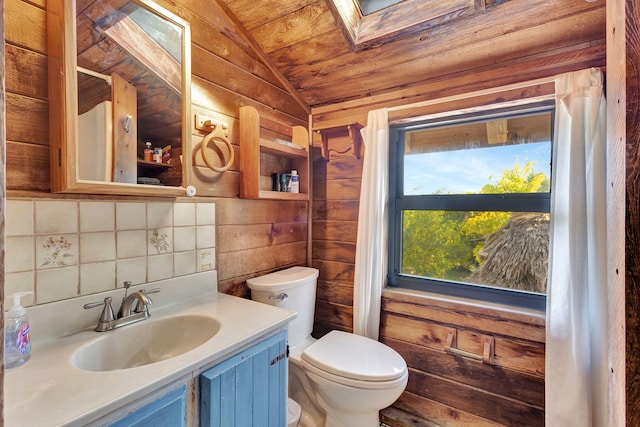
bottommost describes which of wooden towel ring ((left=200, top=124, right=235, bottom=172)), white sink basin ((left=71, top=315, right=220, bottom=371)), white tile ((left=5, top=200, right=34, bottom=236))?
white sink basin ((left=71, top=315, right=220, bottom=371))

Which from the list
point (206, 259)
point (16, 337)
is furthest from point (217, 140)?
point (16, 337)

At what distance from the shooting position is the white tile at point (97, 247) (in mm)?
978

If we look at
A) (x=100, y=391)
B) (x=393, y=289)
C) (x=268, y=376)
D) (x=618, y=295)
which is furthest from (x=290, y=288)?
(x=618, y=295)

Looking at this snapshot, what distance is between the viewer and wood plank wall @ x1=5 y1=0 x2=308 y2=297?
0.87 meters

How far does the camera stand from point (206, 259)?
53.1 inches

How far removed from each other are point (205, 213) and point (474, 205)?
4.56 ft

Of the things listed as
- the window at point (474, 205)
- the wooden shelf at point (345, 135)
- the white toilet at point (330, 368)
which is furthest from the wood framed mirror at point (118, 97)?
the window at point (474, 205)

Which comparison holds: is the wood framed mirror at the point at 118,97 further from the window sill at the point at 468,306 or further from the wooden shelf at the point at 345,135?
the window sill at the point at 468,306

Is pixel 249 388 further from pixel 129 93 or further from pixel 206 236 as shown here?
pixel 129 93

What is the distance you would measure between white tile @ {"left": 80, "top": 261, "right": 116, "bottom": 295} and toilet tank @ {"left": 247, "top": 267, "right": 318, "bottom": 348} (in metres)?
0.59

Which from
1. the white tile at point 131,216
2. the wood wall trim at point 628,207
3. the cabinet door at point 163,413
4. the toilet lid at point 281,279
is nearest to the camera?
the wood wall trim at point 628,207

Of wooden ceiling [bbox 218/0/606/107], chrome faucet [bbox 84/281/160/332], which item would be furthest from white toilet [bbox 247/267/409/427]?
wooden ceiling [bbox 218/0/606/107]

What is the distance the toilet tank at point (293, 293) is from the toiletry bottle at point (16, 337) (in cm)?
81

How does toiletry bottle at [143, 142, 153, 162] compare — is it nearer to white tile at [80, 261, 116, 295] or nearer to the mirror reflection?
the mirror reflection
